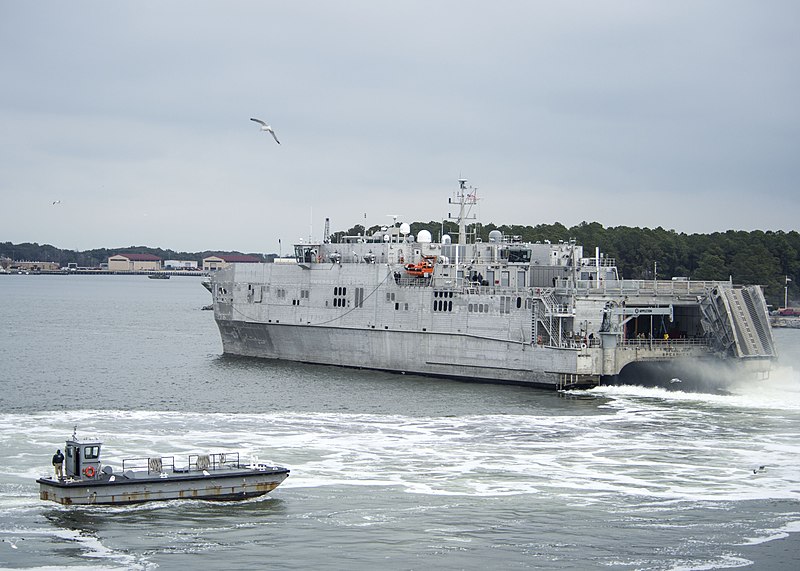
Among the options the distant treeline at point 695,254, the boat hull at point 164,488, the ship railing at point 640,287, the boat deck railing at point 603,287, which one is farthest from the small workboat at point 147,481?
the distant treeline at point 695,254

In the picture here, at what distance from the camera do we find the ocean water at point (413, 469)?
93.8ft

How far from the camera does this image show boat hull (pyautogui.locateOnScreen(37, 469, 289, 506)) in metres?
31.9

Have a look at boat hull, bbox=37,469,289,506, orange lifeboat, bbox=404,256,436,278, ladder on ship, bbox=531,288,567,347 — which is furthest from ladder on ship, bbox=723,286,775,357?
boat hull, bbox=37,469,289,506

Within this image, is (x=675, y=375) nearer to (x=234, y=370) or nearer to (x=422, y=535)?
(x=234, y=370)

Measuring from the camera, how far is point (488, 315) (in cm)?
6088

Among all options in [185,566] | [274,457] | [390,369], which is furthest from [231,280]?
[185,566]

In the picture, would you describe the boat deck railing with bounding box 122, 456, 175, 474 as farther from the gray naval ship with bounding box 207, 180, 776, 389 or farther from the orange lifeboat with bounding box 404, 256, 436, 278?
the orange lifeboat with bounding box 404, 256, 436, 278

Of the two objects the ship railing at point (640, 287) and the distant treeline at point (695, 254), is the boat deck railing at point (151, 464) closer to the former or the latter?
the ship railing at point (640, 287)

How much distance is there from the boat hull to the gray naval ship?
88.4 feet

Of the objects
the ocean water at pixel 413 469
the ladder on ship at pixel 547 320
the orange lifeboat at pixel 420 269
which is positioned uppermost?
the orange lifeboat at pixel 420 269

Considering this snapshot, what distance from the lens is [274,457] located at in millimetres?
39062

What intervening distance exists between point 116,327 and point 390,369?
5024 cm

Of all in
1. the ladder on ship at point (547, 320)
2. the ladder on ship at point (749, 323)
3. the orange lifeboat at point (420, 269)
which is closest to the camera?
the ladder on ship at point (749, 323)

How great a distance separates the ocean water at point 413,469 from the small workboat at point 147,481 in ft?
1.31
